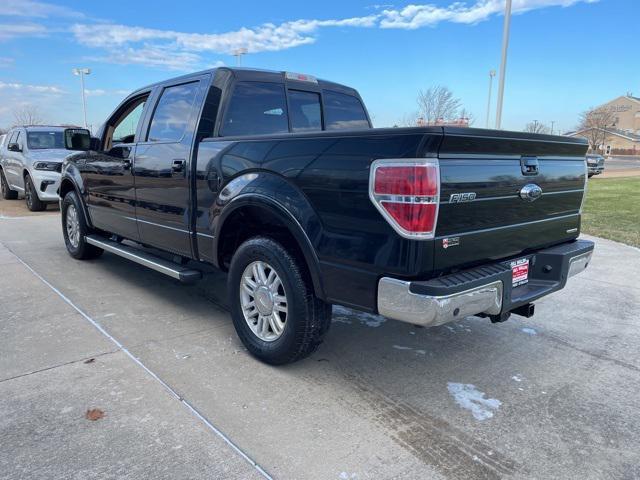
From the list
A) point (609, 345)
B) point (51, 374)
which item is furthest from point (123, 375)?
point (609, 345)

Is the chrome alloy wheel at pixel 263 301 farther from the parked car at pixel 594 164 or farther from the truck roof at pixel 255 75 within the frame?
the parked car at pixel 594 164

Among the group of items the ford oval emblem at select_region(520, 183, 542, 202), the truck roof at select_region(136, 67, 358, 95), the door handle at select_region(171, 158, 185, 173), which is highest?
the truck roof at select_region(136, 67, 358, 95)

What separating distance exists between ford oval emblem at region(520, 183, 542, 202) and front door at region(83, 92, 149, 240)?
11.5ft

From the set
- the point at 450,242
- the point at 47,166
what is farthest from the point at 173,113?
the point at 47,166

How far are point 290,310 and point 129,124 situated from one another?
3327 millimetres

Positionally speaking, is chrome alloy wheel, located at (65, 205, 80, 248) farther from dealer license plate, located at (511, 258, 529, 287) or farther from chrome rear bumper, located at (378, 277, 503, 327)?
dealer license plate, located at (511, 258, 529, 287)

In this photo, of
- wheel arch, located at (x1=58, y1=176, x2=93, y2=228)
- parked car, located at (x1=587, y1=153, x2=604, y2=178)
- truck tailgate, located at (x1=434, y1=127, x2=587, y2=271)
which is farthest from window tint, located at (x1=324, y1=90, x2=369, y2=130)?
parked car, located at (x1=587, y1=153, x2=604, y2=178)

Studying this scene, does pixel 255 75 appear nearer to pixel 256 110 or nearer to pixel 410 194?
pixel 256 110

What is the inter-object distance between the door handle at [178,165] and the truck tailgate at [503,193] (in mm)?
2304

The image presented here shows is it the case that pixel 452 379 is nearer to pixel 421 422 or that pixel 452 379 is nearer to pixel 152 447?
pixel 421 422

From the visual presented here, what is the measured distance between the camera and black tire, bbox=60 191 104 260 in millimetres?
6087

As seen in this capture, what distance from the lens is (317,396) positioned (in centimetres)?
310

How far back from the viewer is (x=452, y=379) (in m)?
3.38

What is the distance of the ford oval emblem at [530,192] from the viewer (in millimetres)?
3125
